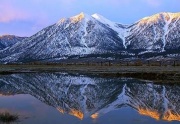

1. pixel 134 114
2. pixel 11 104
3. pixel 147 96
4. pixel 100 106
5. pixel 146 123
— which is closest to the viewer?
pixel 146 123

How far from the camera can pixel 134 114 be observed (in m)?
22.6

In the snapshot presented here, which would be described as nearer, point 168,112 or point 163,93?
point 168,112

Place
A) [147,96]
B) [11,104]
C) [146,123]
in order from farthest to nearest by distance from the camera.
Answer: [147,96]
[11,104]
[146,123]

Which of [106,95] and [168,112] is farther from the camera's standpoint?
[106,95]

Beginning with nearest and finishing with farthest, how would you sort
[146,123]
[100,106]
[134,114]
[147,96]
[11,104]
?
[146,123], [134,114], [100,106], [11,104], [147,96]

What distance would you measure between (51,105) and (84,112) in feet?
14.8

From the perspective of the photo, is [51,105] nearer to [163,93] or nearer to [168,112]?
[168,112]

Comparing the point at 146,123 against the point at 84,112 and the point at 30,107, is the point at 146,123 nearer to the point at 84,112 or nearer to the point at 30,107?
the point at 84,112

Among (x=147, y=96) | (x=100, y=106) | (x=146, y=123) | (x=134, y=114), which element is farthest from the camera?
(x=147, y=96)

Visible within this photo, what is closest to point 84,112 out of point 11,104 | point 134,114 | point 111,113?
point 111,113

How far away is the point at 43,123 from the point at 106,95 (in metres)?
15.0

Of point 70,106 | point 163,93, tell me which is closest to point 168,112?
point 70,106

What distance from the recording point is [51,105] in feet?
89.4

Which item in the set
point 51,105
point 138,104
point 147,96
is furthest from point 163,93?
point 51,105
